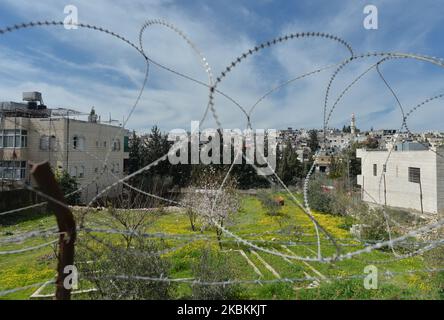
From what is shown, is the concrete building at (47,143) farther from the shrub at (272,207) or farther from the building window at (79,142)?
the shrub at (272,207)

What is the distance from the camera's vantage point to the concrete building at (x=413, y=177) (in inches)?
756

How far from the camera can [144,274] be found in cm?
501

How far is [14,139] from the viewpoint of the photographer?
23078 mm

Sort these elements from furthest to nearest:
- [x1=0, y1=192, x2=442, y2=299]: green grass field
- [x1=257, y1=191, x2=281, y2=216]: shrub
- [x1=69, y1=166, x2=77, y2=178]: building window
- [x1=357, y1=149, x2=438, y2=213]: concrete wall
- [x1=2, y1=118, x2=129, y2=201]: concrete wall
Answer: [x1=69, y1=166, x2=77, y2=178]: building window
[x1=2, y1=118, x2=129, y2=201]: concrete wall
[x1=257, y1=191, x2=281, y2=216]: shrub
[x1=357, y1=149, x2=438, y2=213]: concrete wall
[x1=0, y1=192, x2=442, y2=299]: green grass field

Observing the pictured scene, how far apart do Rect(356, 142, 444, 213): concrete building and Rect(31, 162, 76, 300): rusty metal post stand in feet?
55.3

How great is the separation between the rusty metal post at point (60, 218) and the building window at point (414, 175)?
22.8 m

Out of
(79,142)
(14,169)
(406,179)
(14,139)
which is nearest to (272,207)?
(406,179)

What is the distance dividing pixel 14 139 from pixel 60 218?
24.3 metres

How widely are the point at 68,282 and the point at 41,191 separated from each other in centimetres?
93

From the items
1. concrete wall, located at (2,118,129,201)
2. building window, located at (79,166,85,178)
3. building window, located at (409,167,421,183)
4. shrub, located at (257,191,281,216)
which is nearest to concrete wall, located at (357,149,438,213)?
building window, located at (409,167,421,183)

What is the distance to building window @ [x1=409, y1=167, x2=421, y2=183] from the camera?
831 inches

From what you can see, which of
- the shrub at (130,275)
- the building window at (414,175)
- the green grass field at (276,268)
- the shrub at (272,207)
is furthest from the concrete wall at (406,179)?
the shrub at (130,275)

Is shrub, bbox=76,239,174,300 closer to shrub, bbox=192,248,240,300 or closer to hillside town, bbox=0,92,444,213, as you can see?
shrub, bbox=192,248,240,300
